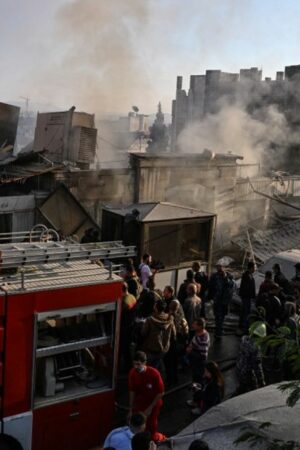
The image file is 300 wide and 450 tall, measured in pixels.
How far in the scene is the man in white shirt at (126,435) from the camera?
4.30m

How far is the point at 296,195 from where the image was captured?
20.4 m

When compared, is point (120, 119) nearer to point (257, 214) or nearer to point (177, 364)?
point (257, 214)

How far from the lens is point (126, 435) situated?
435 centimetres

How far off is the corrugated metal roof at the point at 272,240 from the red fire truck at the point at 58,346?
34.0 ft

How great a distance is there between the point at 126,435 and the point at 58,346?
1.32 metres

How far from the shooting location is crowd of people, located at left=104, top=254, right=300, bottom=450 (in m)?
5.51

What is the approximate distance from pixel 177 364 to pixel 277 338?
14.5 feet

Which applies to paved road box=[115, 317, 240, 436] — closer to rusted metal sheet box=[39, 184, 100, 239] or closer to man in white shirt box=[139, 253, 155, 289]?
man in white shirt box=[139, 253, 155, 289]

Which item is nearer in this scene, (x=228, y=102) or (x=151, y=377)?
(x=151, y=377)

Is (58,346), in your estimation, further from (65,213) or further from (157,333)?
(65,213)

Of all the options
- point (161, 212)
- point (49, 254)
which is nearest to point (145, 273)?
point (161, 212)

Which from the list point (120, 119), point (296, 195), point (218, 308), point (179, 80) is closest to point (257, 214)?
point (296, 195)

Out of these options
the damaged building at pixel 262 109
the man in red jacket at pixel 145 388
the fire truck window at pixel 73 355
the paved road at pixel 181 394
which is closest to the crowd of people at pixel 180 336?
the man in red jacket at pixel 145 388

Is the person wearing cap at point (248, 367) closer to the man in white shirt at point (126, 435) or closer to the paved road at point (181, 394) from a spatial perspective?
the paved road at point (181, 394)
